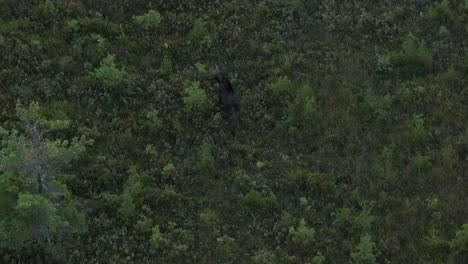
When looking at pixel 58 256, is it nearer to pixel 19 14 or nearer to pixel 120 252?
pixel 120 252

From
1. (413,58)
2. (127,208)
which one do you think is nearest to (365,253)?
(127,208)

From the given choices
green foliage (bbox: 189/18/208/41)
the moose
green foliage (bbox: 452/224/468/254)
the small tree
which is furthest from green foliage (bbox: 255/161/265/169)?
green foliage (bbox: 189/18/208/41)

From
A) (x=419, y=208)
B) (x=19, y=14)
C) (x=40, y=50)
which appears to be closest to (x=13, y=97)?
(x=40, y=50)

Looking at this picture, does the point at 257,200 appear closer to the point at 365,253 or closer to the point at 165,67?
the point at 365,253

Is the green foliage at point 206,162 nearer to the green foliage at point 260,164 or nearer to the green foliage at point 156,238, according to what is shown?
the green foliage at point 260,164

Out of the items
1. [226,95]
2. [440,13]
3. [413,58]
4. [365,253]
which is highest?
[440,13]
